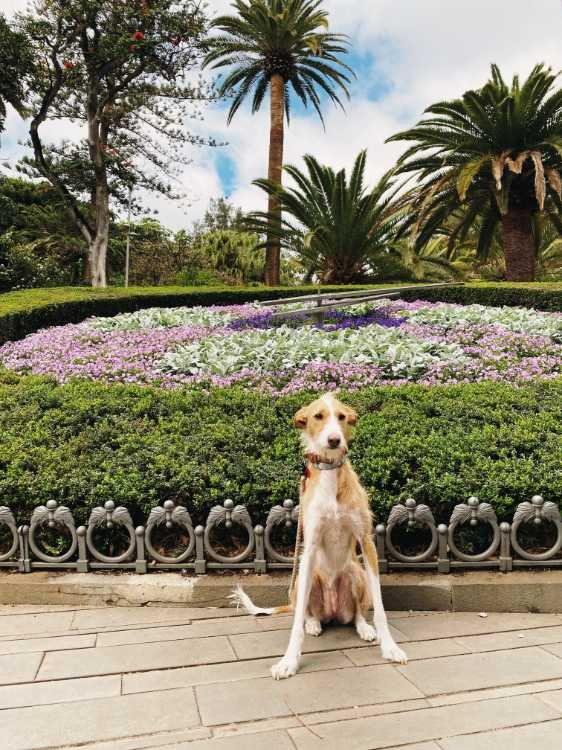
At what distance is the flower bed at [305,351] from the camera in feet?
18.3

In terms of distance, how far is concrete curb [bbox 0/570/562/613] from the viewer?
2.87 meters

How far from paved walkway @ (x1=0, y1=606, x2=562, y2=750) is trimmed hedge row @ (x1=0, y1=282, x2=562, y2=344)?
6360 mm

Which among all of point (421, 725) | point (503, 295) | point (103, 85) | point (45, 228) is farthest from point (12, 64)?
point (421, 725)

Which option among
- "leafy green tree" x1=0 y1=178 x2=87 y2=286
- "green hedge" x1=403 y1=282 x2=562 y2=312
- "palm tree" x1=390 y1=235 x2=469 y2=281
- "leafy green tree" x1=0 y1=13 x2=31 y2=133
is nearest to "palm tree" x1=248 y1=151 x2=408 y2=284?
"palm tree" x1=390 y1=235 x2=469 y2=281

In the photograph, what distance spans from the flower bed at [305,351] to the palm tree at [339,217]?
675 cm

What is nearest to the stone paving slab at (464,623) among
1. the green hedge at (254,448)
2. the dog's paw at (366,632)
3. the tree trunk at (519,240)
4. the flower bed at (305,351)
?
the dog's paw at (366,632)

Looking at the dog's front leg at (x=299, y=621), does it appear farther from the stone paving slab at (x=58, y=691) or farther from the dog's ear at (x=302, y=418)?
the stone paving slab at (x=58, y=691)

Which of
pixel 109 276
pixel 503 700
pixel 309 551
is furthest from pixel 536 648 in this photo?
pixel 109 276

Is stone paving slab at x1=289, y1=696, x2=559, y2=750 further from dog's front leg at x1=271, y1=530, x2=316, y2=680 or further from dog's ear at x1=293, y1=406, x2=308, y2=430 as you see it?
dog's ear at x1=293, y1=406, x2=308, y2=430

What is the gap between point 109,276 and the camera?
28.9m

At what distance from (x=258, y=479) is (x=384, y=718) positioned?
1.48 metres

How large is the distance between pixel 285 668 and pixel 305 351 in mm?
4099

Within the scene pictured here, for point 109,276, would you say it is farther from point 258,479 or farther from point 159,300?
point 258,479

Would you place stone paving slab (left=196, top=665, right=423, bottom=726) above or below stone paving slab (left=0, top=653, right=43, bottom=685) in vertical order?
above
